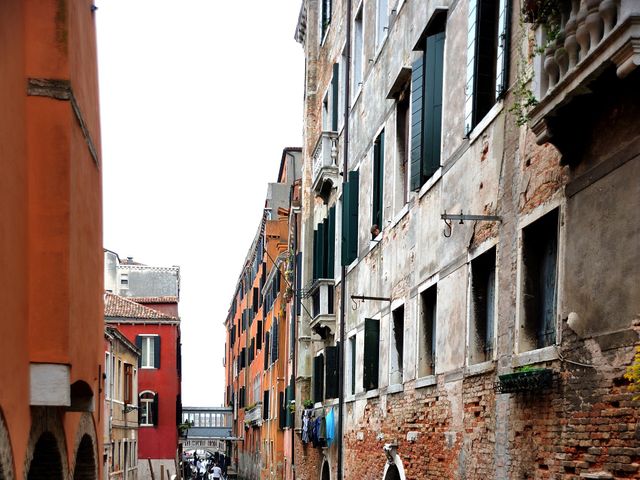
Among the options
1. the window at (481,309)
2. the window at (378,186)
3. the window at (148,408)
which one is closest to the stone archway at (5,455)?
the window at (481,309)

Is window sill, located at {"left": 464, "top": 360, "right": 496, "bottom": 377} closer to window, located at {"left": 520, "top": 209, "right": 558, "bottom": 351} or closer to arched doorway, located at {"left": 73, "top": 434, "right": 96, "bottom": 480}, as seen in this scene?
window, located at {"left": 520, "top": 209, "right": 558, "bottom": 351}

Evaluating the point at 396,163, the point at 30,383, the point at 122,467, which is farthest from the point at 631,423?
the point at 122,467

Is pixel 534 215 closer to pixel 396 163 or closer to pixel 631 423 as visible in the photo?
pixel 631 423

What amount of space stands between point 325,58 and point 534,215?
1603 cm

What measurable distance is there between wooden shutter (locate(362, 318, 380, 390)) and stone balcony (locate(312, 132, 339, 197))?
5730 millimetres

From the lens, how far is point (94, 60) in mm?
12031

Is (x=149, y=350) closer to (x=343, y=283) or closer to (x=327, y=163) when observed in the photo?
(x=327, y=163)

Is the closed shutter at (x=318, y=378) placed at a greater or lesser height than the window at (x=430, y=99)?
lesser

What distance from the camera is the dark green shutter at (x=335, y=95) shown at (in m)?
21.6

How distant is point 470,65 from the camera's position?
1062 centimetres

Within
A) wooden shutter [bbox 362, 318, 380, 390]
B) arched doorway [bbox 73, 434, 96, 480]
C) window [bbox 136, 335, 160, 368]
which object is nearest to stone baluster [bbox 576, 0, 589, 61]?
arched doorway [bbox 73, 434, 96, 480]

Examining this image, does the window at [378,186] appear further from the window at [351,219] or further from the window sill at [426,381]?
the window sill at [426,381]

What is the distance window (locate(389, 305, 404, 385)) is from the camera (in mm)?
14508

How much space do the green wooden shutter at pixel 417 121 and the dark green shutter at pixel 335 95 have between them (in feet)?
27.4
